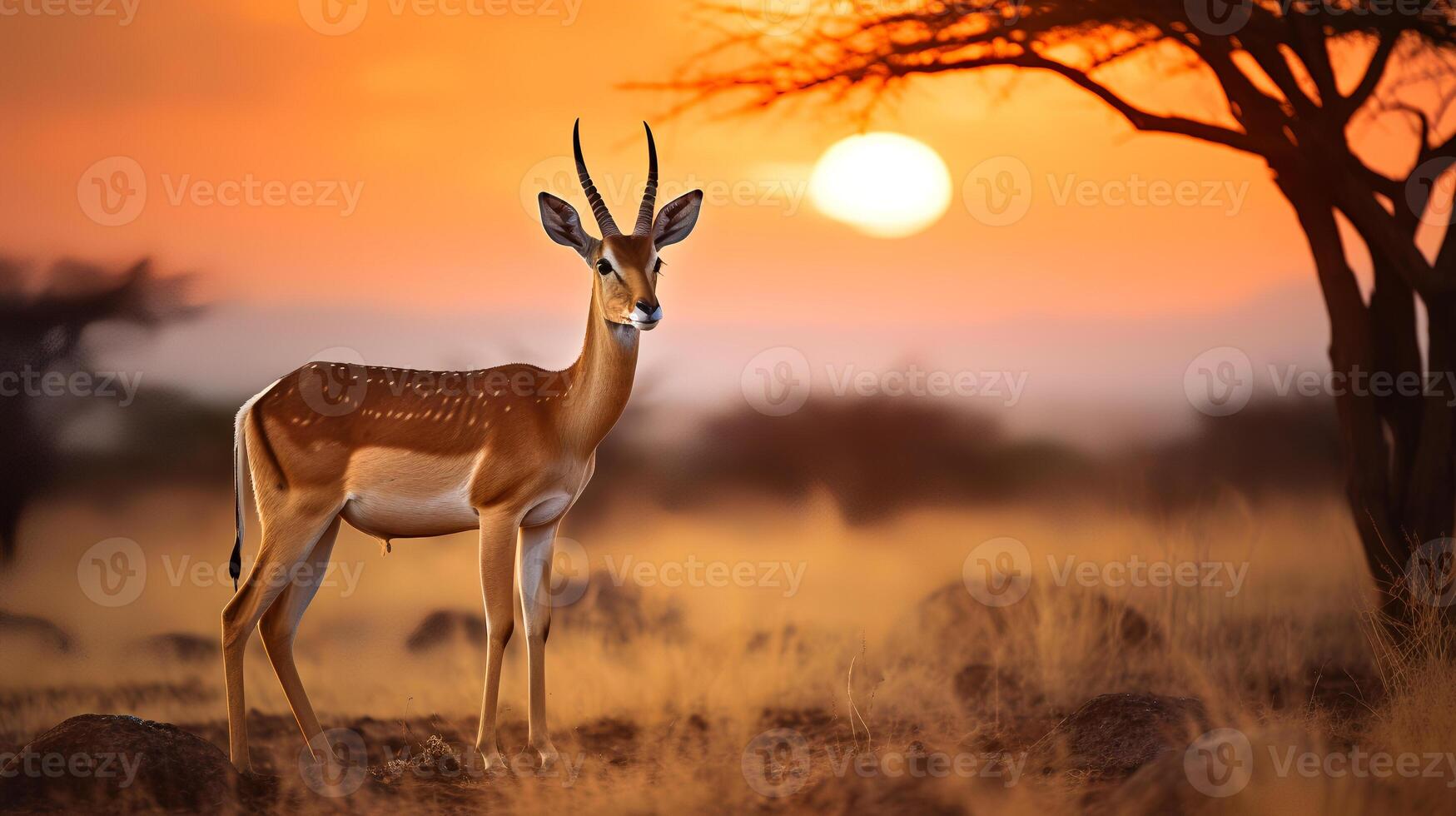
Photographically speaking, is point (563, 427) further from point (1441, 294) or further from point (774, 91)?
point (1441, 294)

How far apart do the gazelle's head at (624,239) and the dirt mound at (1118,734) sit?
11.2ft

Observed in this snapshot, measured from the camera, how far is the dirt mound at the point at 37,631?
Result: 9148mm

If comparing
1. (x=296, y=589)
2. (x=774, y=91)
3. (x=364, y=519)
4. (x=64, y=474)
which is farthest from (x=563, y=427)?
(x=64, y=474)

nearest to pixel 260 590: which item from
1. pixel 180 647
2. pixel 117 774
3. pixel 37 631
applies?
pixel 117 774

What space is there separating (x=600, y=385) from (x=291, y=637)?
214 centimetres

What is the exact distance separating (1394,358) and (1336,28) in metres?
2.26

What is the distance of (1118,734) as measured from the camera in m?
8.27

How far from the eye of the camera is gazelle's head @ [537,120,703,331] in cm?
751

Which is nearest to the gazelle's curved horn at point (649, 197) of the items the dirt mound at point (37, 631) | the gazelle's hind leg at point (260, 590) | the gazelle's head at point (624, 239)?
the gazelle's head at point (624, 239)

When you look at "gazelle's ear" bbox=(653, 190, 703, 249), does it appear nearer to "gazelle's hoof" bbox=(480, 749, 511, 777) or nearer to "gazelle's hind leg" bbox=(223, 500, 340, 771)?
"gazelle's hind leg" bbox=(223, 500, 340, 771)

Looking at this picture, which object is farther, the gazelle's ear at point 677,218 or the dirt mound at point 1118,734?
the dirt mound at point 1118,734

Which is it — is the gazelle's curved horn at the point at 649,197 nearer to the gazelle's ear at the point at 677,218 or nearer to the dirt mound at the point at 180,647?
the gazelle's ear at the point at 677,218

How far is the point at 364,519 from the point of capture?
7.77 m

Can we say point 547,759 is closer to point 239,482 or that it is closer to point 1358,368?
point 239,482
